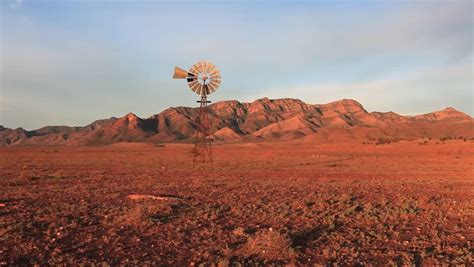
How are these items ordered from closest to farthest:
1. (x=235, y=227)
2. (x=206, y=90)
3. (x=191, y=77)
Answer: (x=235, y=227)
(x=191, y=77)
(x=206, y=90)

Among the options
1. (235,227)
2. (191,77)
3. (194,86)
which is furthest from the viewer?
(194,86)

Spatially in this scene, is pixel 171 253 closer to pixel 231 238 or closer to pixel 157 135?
pixel 231 238

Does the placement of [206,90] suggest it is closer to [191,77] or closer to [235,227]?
[191,77]

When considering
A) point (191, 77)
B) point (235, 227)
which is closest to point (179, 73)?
point (191, 77)

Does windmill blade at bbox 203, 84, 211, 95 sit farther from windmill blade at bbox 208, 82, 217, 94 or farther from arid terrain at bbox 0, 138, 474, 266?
arid terrain at bbox 0, 138, 474, 266

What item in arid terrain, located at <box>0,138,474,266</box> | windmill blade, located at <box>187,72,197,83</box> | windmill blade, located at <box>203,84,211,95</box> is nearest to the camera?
arid terrain, located at <box>0,138,474,266</box>

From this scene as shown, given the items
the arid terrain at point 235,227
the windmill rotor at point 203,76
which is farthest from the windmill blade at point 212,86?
the arid terrain at point 235,227

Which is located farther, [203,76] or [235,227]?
[203,76]

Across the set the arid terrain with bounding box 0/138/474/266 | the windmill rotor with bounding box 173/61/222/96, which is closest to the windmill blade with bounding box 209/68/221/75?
the windmill rotor with bounding box 173/61/222/96

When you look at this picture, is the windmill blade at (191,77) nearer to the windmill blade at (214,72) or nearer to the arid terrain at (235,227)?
the windmill blade at (214,72)

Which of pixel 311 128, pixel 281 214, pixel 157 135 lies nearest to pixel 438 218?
pixel 281 214

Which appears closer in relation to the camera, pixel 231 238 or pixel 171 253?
pixel 171 253

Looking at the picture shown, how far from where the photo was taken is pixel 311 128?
17175 cm

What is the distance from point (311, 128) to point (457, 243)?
540 feet
